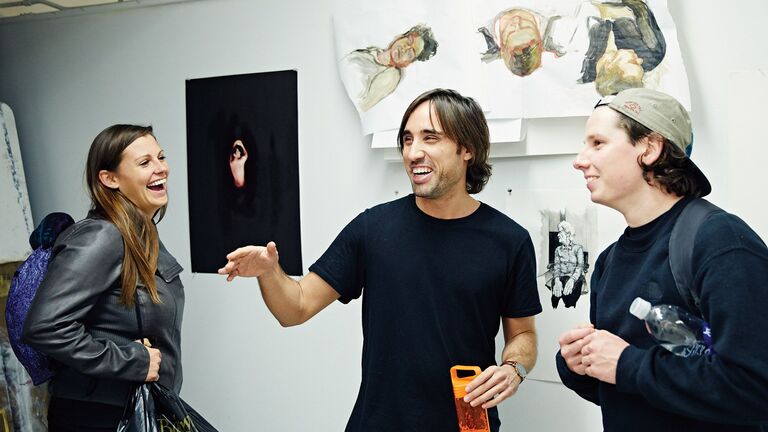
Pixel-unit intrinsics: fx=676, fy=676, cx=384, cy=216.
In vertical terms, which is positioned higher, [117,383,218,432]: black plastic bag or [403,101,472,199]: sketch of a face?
[403,101,472,199]: sketch of a face

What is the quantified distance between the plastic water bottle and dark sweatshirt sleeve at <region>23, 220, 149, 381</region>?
47.1 inches

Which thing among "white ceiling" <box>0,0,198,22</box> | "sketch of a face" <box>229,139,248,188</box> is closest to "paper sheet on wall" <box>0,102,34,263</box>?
"white ceiling" <box>0,0,198,22</box>

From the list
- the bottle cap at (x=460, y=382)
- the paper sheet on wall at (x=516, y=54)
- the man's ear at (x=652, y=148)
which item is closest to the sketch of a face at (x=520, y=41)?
the paper sheet on wall at (x=516, y=54)

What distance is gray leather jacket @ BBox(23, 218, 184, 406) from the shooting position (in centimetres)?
162

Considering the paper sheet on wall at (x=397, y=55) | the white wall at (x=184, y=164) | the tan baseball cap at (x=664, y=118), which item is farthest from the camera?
the white wall at (x=184, y=164)

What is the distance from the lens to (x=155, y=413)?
1719 mm

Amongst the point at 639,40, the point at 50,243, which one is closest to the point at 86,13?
the point at 50,243

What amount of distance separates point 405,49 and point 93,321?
3.96 ft

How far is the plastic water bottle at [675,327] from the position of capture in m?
1.14

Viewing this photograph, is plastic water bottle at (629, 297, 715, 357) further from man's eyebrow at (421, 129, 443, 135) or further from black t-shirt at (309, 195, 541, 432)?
man's eyebrow at (421, 129, 443, 135)

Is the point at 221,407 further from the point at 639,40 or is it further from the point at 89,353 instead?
the point at 639,40

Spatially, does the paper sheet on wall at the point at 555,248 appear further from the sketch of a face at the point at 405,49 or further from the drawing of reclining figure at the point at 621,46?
the sketch of a face at the point at 405,49

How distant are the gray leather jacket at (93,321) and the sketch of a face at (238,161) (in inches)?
27.7

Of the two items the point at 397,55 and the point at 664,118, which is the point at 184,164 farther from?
the point at 664,118
